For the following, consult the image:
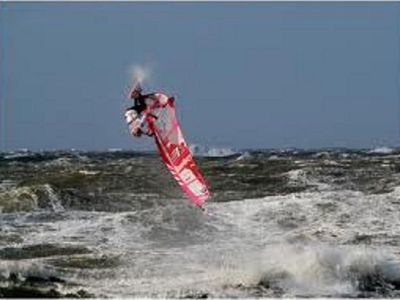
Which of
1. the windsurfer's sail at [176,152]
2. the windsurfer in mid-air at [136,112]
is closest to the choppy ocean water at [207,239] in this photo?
the windsurfer's sail at [176,152]

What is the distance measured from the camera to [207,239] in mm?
17172

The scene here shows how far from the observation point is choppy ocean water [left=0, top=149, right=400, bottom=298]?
11.5m

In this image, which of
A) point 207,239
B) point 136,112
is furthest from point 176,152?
point 207,239

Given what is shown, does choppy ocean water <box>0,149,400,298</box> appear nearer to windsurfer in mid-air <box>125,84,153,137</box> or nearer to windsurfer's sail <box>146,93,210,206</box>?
windsurfer's sail <box>146,93,210,206</box>

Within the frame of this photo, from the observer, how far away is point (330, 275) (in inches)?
466

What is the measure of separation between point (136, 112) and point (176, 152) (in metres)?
1.53

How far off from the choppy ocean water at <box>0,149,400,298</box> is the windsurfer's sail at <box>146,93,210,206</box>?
1194 millimetres

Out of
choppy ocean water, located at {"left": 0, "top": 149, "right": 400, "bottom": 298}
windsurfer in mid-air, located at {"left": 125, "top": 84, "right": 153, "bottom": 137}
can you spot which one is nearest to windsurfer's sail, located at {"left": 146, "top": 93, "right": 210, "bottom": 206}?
windsurfer in mid-air, located at {"left": 125, "top": 84, "right": 153, "bottom": 137}

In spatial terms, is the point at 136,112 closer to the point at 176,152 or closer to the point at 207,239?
the point at 176,152

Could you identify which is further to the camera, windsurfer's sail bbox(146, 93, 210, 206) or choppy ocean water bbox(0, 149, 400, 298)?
windsurfer's sail bbox(146, 93, 210, 206)

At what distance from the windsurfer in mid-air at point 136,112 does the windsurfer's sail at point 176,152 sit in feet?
0.93

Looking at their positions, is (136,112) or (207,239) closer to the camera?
(136,112)

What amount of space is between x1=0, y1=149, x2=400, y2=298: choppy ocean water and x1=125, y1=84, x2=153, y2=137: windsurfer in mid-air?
2095 mm

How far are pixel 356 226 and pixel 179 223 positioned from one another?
3.83m
